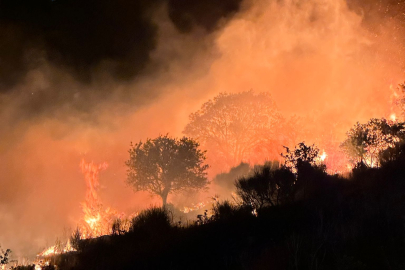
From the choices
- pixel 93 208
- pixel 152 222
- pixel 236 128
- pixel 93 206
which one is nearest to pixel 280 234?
pixel 152 222

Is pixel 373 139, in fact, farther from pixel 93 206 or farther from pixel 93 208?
pixel 93 206

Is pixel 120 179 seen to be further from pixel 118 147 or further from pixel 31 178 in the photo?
pixel 31 178

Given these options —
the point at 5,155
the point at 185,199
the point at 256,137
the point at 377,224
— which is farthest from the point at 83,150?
the point at 377,224

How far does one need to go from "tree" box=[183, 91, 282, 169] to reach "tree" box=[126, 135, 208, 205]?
12.5 meters

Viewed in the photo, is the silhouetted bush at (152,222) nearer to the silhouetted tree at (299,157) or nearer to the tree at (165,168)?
the silhouetted tree at (299,157)

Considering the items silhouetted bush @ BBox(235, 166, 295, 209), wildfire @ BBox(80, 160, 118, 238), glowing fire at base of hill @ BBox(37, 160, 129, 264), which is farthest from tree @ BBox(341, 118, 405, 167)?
wildfire @ BBox(80, 160, 118, 238)

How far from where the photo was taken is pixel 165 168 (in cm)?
3859

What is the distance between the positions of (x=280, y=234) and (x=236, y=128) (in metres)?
41.7

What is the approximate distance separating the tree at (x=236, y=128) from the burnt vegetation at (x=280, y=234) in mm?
34663

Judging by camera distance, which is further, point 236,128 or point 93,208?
point 236,128

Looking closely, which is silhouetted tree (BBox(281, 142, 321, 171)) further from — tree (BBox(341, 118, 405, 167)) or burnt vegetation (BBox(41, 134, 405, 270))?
tree (BBox(341, 118, 405, 167))

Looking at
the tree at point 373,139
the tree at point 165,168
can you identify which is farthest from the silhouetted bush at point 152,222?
the tree at point 165,168

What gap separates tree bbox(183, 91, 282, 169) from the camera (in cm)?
5206

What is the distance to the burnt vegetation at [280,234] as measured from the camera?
8.71 metres
